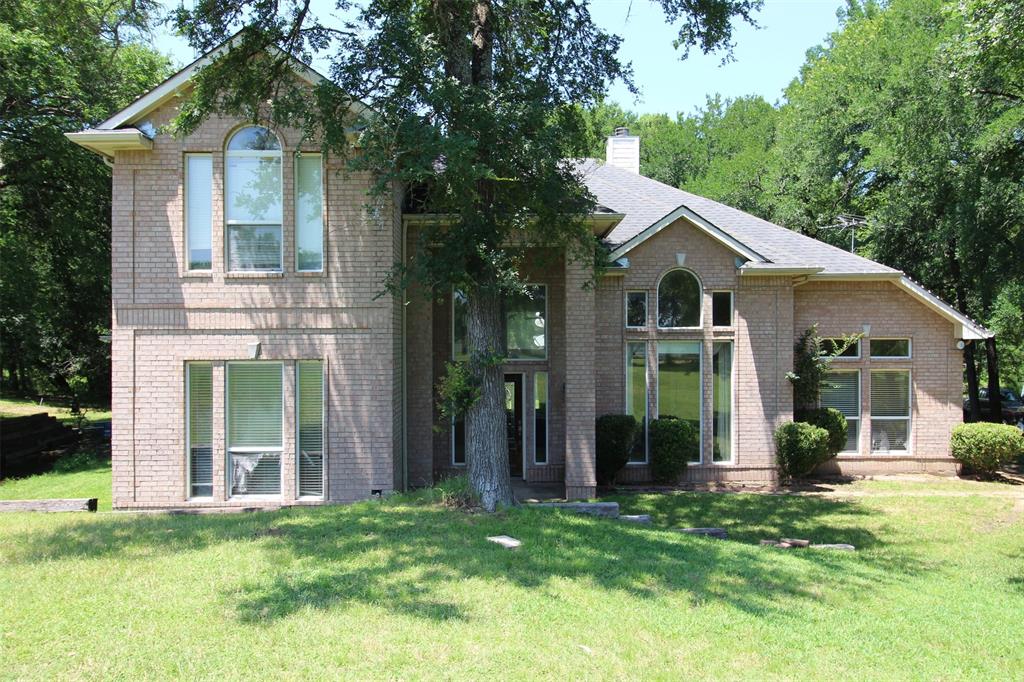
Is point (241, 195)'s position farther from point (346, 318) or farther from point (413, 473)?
point (413, 473)

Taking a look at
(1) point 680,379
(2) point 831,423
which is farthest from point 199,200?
(2) point 831,423

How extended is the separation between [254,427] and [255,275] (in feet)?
8.09

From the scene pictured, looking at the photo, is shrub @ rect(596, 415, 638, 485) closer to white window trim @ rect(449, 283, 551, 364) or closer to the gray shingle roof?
white window trim @ rect(449, 283, 551, 364)

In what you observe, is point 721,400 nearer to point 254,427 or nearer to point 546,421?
point 546,421

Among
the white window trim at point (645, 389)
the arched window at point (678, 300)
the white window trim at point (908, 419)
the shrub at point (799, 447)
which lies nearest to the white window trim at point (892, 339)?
the white window trim at point (908, 419)

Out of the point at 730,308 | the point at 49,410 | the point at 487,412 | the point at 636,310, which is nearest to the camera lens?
the point at 487,412

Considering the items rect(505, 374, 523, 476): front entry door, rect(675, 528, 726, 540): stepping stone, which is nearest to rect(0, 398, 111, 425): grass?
rect(505, 374, 523, 476): front entry door

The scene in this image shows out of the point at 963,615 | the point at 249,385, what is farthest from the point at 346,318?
the point at 963,615

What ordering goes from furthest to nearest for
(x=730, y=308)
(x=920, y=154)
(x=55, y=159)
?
(x=920, y=154) < (x=55, y=159) < (x=730, y=308)

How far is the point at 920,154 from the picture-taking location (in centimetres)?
1895

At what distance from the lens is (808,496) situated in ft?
44.2

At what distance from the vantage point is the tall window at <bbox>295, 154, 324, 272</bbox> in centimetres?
1081

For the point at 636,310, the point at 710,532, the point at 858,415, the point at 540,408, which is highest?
the point at 636,310

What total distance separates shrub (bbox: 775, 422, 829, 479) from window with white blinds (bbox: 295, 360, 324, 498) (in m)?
9.39
